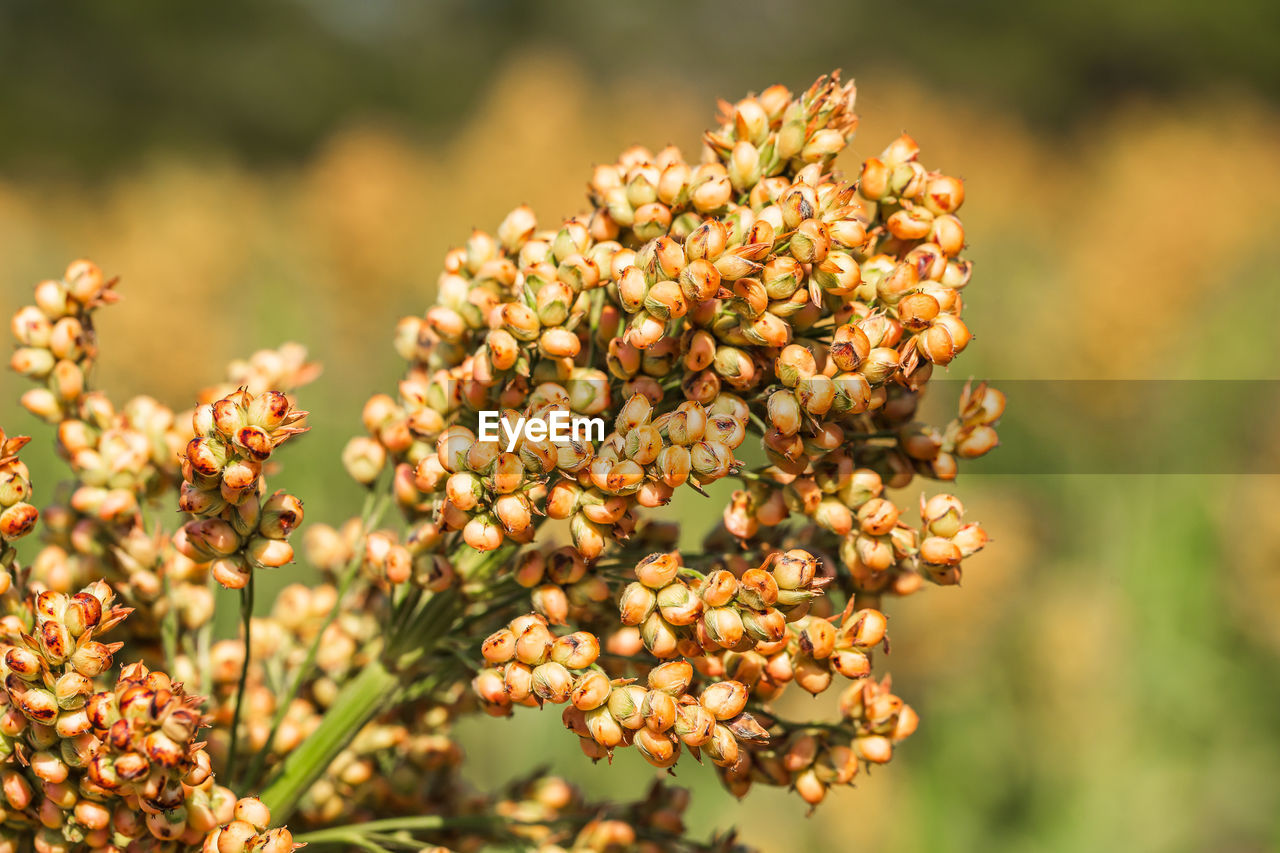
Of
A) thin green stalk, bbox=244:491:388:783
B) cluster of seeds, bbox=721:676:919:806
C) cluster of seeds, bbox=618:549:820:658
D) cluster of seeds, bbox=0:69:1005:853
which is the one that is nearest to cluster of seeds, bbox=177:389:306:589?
cluster of seeds, bbox=0:69:1005:853

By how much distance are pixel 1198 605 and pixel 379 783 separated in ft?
18.7

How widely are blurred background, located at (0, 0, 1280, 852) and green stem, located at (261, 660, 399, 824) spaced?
5.87 feet

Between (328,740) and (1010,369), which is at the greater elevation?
(1010,369)

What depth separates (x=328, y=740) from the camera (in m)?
1.52

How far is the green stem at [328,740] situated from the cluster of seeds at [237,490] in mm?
301

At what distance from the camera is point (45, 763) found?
1207mm

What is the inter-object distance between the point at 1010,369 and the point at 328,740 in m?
7.39

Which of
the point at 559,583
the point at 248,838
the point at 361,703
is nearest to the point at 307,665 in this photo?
the point at 361,703

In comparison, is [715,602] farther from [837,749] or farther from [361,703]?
Result: [361,703]

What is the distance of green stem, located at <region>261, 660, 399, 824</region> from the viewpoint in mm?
1509

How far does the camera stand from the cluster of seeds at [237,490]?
118 centimetres

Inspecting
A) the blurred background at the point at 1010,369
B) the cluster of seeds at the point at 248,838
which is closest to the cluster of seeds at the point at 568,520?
the cluster of seeds at the point at 248,838

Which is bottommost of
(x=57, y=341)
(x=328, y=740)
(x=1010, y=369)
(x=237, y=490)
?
(x=328, y=740)

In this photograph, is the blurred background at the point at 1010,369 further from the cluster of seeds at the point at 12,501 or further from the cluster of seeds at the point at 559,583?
the cluster of seeds at the point at 12,501
